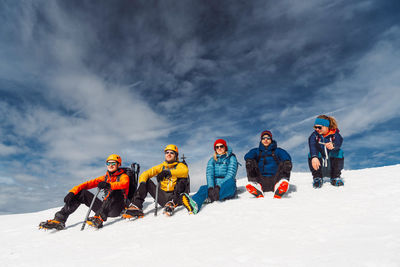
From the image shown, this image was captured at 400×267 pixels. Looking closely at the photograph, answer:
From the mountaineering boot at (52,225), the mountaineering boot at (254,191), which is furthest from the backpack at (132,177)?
the mountaineering boot at (254,191)

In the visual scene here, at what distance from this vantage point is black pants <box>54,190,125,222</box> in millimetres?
5805

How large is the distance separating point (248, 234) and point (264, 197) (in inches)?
102

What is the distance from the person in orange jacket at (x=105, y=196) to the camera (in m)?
5.75

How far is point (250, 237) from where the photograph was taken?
3529 millimetres

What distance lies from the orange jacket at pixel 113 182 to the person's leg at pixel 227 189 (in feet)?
8.51

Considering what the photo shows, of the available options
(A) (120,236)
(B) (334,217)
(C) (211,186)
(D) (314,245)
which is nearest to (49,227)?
(A) (120,236)

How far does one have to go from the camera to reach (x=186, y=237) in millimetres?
3855

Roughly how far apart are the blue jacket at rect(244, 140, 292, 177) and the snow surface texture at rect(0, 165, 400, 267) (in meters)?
0.81

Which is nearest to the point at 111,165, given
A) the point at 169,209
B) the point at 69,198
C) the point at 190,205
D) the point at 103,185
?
the point at 103,185

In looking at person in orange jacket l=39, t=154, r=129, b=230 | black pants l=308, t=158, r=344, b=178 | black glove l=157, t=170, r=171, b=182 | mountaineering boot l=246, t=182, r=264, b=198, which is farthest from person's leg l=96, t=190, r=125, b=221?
black pants l=308, t=158, r=344, b=178

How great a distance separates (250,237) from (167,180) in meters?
3.58

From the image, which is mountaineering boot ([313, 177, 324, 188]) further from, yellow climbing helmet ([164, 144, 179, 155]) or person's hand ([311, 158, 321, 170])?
yellow climbing helmet ([164, 144, 179, 155])

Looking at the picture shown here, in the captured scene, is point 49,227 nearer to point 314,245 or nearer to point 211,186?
point 211,186

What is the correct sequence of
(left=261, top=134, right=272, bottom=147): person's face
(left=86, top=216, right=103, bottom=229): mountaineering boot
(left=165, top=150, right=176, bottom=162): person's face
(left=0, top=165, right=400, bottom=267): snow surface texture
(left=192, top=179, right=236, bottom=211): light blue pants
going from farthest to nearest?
(left=165, top=150, right=176, bottom=162): person's face, (left=261, top=134, right=272, bottom=147): person's face, (left=192, top=179, right=236, bottom=211): light blue pants, (left=86, top=216, right=103, bottom=229): mountaineering boot, (left=0, top=165, right=400, bottom=267): snow surface texture
